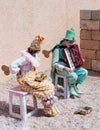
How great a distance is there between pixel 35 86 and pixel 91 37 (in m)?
2.92

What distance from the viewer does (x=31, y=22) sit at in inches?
270

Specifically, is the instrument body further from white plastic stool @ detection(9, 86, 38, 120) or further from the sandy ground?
white plastic stool @ detection(9, 86, 38, 120)

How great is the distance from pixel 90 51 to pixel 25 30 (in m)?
1.49

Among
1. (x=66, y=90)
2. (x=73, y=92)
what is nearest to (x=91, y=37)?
(x=73, y=92)

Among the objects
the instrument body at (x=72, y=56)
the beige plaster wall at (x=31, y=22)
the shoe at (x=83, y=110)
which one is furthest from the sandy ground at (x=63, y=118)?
the beige plaster wall at (x=31, y=22)

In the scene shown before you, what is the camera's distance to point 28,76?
4.88 meters

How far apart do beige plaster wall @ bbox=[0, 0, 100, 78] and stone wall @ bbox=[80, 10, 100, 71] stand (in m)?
0.50

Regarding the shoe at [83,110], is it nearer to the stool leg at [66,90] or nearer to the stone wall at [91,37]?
the stool leg at [66,90]

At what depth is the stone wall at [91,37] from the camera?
7.34 metres

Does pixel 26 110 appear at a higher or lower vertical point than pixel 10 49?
lower

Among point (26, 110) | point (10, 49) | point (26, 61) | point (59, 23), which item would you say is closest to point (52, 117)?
point (26, 110)

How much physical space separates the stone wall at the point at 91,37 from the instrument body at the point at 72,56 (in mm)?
1857

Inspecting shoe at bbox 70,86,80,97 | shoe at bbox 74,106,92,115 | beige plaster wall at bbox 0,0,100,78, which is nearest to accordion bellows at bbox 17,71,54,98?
shoe at bbox 74,106,92,115

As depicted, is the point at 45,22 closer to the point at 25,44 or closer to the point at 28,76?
the point at 25,44
